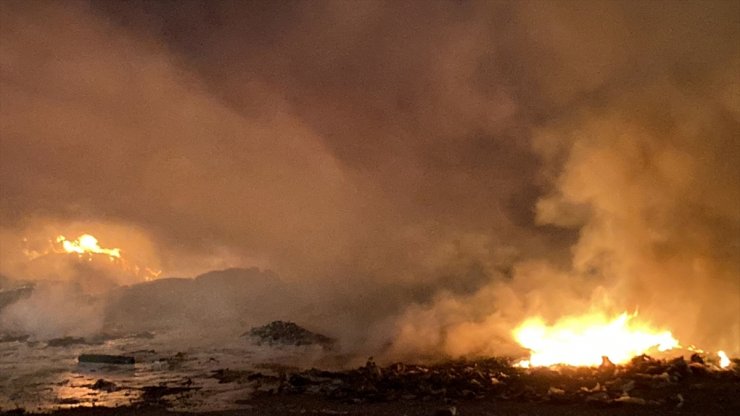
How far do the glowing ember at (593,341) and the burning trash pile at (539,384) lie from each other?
3.27 m

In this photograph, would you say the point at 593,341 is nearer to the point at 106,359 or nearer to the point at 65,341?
the point at 106,359

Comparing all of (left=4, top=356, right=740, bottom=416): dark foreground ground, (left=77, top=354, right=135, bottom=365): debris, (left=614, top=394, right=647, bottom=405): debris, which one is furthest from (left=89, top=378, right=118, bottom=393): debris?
(left=614, top=394, right=647, bottom=405): debris

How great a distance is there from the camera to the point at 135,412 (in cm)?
2281

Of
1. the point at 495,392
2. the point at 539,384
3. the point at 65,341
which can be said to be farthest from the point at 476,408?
the point at 65,341

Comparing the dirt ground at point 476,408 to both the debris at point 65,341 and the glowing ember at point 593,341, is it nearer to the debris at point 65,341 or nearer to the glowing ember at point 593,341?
the glowing ember at point 593,341

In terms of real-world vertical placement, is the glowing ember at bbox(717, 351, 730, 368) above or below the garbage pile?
below

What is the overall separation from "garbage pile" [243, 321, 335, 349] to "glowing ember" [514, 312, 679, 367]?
18.2m

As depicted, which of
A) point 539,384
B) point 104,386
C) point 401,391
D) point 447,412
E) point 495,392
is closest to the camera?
point 447,412

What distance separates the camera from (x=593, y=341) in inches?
1298

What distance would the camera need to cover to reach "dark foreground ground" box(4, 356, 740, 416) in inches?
829

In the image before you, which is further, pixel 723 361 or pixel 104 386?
pixel 104 386

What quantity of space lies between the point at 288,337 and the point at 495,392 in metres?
29.2

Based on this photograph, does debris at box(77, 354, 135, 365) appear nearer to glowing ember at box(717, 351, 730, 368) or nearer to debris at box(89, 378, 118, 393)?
debris at box(89, 378, 118, 393)

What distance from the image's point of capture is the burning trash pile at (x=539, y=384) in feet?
73.8
